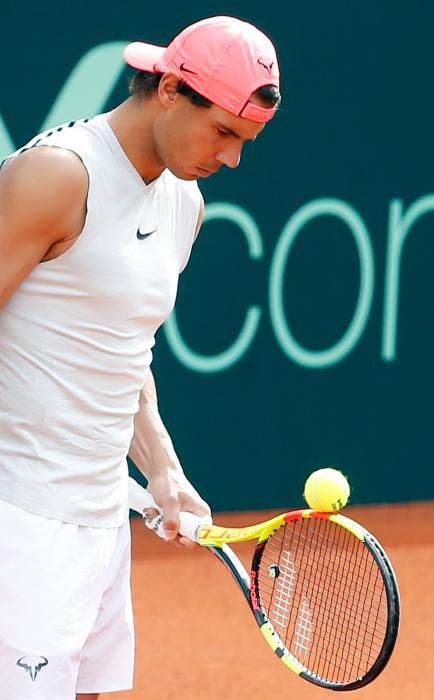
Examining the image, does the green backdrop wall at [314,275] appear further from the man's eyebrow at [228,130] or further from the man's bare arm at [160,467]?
the man's eyebrow at [228,130]

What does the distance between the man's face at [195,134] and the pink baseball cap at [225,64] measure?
0.03 m

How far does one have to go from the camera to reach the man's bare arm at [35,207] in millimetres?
2430

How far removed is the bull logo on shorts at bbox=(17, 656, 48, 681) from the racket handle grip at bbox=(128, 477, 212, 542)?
1.36 feet

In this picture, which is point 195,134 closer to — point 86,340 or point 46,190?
point 46,190

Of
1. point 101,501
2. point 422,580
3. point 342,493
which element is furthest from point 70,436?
point 422,580

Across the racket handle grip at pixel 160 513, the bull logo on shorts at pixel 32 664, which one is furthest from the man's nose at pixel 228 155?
the bull logo on shorts at pixel 32 664

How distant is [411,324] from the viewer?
21.1ft

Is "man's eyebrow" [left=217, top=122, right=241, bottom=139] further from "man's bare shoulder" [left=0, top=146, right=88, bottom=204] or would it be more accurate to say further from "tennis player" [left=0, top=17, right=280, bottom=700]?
"man's bare shoulder" [left=0, top=146, right=88, bottom=204]

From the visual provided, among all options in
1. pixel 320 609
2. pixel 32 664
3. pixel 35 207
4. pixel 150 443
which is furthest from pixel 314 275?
pixel 35 207

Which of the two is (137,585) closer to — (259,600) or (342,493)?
(259,600)

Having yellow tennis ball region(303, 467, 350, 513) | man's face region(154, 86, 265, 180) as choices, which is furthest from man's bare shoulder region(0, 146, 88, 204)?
yellow tennis ball region(303, 467, 350, 513)

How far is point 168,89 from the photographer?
2.61 m

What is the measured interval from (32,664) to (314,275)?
3690 millimetres

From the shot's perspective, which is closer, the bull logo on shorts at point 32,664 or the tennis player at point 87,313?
the tennis player at point 87,313
